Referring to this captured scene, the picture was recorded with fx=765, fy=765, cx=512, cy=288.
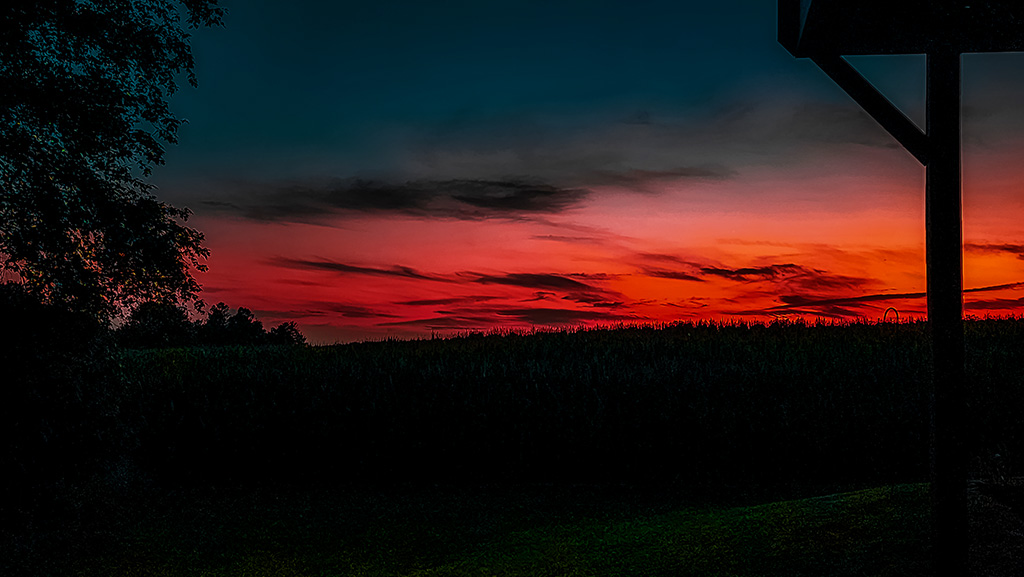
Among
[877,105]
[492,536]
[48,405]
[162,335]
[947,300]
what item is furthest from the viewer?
[162,335]

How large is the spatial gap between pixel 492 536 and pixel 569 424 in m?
4.42

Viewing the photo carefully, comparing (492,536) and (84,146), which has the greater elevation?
(84,146)

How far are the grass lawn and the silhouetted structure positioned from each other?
→ 65 cm

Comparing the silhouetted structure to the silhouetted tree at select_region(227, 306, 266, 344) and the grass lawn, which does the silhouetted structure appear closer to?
the grass lawn

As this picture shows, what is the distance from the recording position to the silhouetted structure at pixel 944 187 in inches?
187

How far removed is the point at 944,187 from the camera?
189 inches

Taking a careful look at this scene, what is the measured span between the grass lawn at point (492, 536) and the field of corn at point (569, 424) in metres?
0.94

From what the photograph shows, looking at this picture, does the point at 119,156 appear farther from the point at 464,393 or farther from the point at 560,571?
the point at 560,571

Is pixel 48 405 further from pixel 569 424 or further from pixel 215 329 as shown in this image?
pixel 215 329

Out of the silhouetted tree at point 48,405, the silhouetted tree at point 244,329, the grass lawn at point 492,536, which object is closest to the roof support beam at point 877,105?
the grass lawn at point 492,536

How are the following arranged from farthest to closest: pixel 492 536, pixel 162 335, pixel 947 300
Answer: pixel 162 335, pixel 492 536, pixel 947 300

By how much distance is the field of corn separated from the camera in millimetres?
13516

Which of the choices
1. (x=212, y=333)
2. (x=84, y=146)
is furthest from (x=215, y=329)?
(x=84, y=146)

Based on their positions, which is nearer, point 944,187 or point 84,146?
point 944,187
